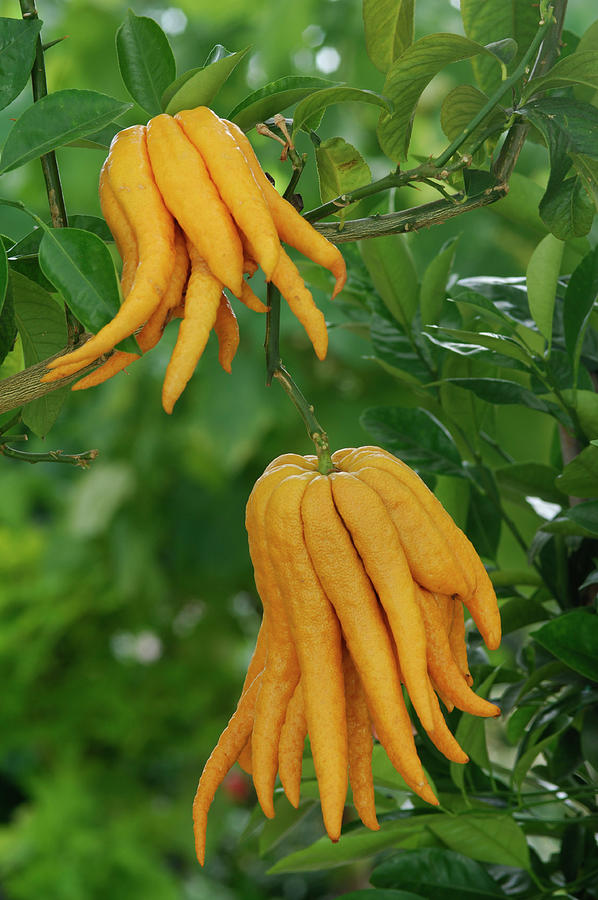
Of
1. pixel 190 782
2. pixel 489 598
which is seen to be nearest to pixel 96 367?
pixel 489 598

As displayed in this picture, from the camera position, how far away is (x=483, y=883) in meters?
0.46

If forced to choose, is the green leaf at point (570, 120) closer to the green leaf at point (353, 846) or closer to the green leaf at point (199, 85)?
the green leaf at point (199, 85)

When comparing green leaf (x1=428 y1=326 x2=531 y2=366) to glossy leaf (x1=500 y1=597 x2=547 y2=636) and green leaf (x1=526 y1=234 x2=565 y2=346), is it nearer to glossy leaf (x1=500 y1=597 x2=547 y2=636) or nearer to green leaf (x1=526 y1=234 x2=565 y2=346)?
green leaf (x1=526 y1=234 x2=565 y2=346)

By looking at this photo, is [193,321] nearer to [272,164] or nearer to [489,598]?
[489,598]

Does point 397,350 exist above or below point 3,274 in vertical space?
below

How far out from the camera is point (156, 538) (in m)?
1.78

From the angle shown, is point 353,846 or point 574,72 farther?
point 353,846

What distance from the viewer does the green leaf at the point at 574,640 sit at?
1.35 ft

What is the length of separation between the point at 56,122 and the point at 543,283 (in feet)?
0.82

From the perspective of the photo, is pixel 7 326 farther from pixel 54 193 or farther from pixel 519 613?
pixel 519 613

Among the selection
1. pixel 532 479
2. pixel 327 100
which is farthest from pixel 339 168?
pixel 532 479

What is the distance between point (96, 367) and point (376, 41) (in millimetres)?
206

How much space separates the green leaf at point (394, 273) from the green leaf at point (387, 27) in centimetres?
13

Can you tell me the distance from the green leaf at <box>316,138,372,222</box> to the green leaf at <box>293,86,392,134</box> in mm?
16
